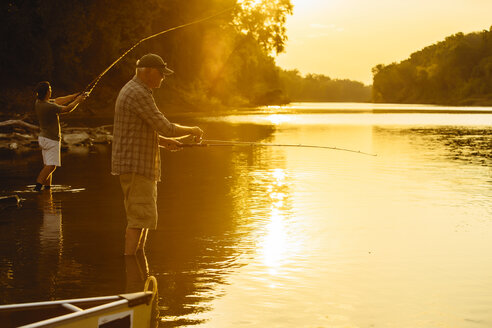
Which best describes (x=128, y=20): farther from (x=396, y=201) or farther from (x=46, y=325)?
(x=46, y=325)

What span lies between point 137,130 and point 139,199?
2.19 ft

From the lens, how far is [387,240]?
845 centimetres

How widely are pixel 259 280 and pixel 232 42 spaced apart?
69507 mm

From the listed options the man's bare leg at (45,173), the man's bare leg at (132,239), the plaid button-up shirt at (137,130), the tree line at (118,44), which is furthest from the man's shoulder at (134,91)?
the tree line at (118,44)

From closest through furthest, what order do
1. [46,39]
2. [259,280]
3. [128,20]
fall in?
[259,280] → [46,39] → [128,20]

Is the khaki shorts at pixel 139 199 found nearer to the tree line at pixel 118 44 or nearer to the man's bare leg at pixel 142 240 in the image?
the man's bare leg at pixel 142 240

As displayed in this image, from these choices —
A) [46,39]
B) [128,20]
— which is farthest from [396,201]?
[128,20]

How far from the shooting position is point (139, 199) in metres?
6.66

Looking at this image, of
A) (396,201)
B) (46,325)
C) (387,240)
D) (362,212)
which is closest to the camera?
(46,325)

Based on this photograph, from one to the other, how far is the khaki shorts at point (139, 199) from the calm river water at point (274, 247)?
520 mm

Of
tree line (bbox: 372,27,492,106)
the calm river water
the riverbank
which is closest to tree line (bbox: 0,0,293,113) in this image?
the riverbank

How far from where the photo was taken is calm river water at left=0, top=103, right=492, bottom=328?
18.9 ft

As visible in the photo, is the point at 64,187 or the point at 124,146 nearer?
the point at 124,146

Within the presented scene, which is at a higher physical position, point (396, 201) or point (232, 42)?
point (232, 42)
